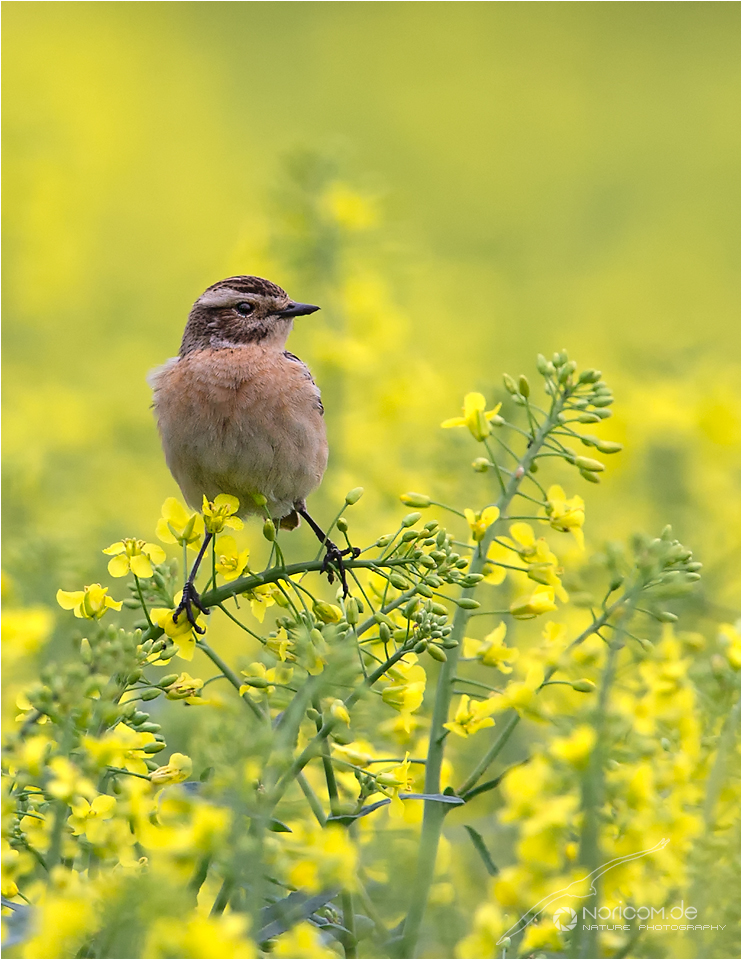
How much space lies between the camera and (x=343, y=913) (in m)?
2.49

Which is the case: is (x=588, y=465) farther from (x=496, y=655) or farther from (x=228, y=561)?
(x=228, y=561)

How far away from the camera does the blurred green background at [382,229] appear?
19.0ft

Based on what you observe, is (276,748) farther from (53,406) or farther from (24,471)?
(53,406)

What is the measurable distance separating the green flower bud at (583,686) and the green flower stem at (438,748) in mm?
287

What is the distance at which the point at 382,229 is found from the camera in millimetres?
5961

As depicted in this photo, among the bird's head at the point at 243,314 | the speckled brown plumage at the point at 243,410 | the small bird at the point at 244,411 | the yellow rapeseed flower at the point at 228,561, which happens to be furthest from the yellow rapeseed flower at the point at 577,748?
the bird's head at the point at 243,314

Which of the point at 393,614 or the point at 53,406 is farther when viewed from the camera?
the point at 53,406

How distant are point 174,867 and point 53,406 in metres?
5.52

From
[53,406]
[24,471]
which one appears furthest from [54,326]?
[24,471]

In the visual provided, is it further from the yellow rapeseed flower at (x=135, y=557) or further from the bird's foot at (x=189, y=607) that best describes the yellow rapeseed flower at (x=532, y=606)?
the yellow rapeseed flower at (x=135, y=557)

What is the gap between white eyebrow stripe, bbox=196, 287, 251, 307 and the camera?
4.77 metres

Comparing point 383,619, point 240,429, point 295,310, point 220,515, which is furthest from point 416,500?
point 295,310

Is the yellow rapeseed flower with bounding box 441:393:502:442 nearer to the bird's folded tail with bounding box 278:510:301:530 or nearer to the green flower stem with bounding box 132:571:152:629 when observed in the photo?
the green flower stem with bounding box 132:571:152:629

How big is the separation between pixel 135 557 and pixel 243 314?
2.13 meters
